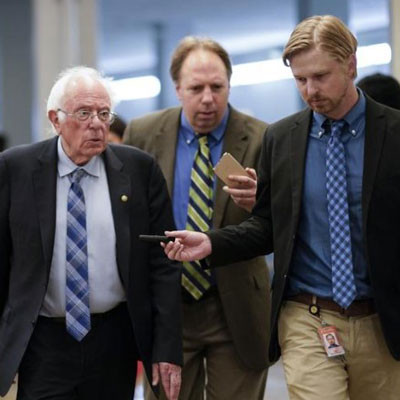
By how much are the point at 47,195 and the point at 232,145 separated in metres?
1.00

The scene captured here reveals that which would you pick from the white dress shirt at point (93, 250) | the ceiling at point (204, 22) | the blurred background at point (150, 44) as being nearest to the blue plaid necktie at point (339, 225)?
the white dress shirt at point (93, 250)

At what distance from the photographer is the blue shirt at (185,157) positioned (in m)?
4.05

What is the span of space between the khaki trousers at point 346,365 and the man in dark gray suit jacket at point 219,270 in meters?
0.74

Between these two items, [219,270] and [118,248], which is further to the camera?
[219,270]

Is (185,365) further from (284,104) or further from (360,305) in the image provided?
(284,104)

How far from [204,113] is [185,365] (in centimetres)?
111

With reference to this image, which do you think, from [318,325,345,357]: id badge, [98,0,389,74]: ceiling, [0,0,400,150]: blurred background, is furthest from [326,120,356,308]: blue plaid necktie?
[98,0,389,74]: ceiling

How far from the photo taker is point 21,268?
11.1 feet

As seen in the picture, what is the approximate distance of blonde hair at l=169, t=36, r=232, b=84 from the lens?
4.23 meters

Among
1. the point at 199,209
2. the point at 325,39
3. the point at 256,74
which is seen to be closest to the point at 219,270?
the point at 199,209

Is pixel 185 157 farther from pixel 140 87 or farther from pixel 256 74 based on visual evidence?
pixel 140 87

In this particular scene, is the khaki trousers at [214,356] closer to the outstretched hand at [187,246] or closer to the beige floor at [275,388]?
the outstretched hand at [187,246]

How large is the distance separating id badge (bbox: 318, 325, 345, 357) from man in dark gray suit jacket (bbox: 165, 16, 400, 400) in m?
0.01

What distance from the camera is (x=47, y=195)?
342cm
